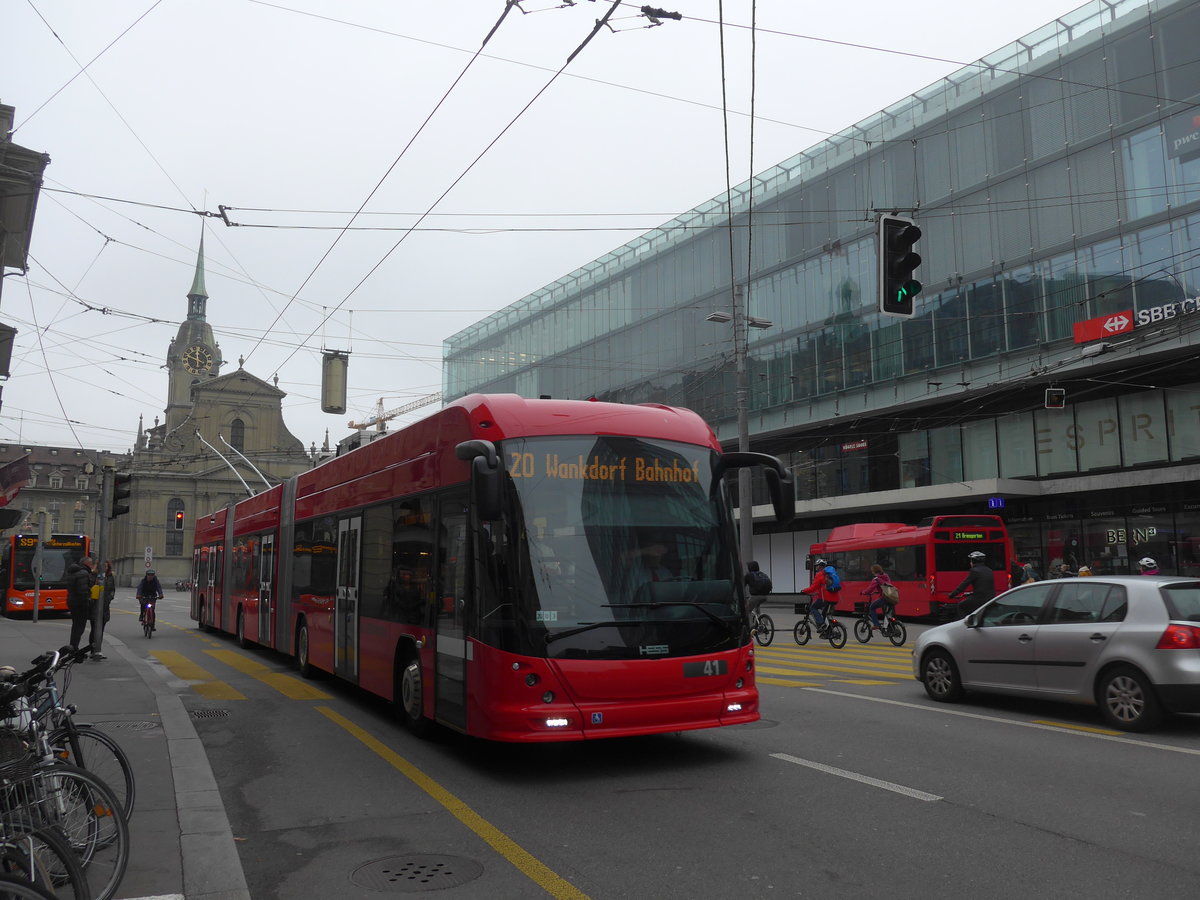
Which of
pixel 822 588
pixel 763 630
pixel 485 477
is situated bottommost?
pixel 763 630

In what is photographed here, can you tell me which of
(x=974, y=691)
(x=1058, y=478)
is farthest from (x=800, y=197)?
(x=974, y=691)

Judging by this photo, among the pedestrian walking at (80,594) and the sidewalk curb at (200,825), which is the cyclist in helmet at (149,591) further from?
the sidewalk curb at (200,825)

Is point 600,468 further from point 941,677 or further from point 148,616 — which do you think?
point 148,616

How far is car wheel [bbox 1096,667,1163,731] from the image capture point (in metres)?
8.83

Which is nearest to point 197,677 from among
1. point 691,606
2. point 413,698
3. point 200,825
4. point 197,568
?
point 413,698

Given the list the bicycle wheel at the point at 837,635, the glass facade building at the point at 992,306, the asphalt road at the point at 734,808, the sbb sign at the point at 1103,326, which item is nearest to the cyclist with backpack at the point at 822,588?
the bicycle wheel at the point at 837,635

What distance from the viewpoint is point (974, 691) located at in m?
10.9

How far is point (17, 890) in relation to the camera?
321cm

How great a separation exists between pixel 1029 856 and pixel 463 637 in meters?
4.26

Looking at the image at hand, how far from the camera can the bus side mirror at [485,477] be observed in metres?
7.14

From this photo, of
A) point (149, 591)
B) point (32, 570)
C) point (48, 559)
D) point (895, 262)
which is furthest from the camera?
point (48, 559)

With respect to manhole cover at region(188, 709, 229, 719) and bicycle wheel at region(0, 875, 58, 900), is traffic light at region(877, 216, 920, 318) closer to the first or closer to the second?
manhole cover at region(188, 709, 229, 719)

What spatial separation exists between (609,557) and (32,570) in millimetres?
36994

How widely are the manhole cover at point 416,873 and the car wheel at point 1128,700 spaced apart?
21.5 feet
